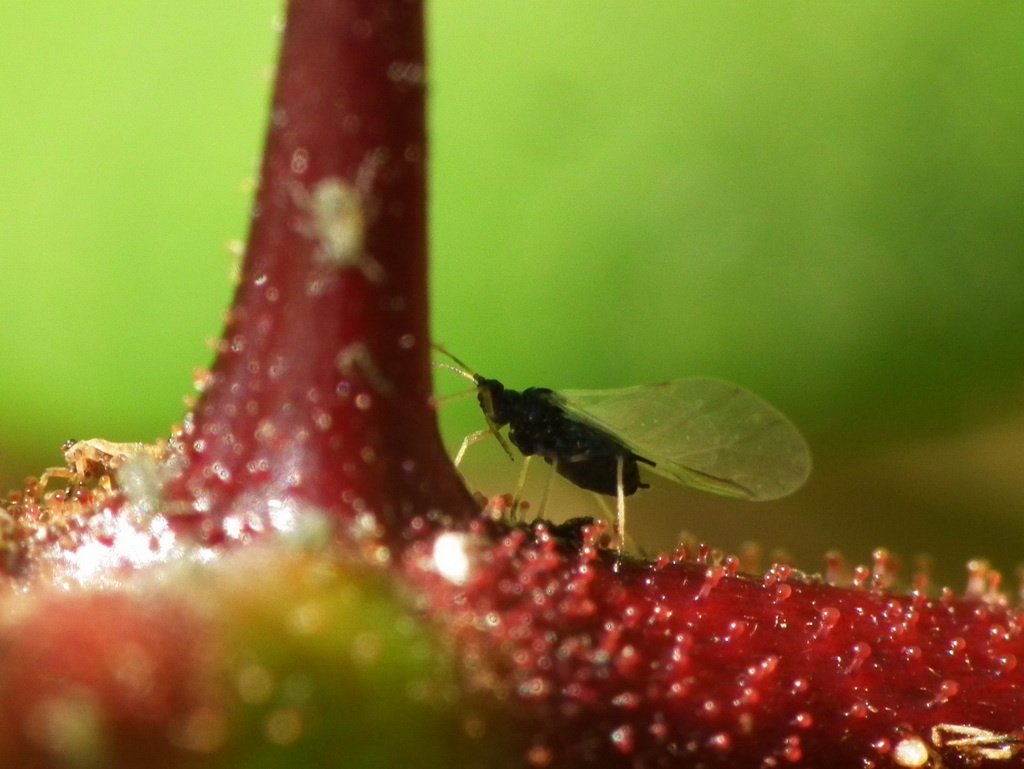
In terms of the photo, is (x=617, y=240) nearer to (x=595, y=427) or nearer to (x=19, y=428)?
(x=595, y=427)

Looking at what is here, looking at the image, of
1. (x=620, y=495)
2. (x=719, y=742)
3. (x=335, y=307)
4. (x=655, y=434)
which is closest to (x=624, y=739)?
(x=719, y=742)

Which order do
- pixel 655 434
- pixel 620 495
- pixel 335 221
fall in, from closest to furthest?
pixel 335 221 < pixel 620 495 < pixel 655 434

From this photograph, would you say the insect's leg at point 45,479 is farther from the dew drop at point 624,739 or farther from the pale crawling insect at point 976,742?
the pale crawling insect at point 976,742

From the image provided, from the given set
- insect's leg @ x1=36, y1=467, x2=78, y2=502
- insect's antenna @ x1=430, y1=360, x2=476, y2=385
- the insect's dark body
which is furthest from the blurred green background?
insect's leg @ x1=36, y1=467, x2=78, y2=502

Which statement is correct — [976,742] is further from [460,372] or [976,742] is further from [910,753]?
[460,372]

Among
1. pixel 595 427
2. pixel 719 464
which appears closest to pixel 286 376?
pixel 595 427
